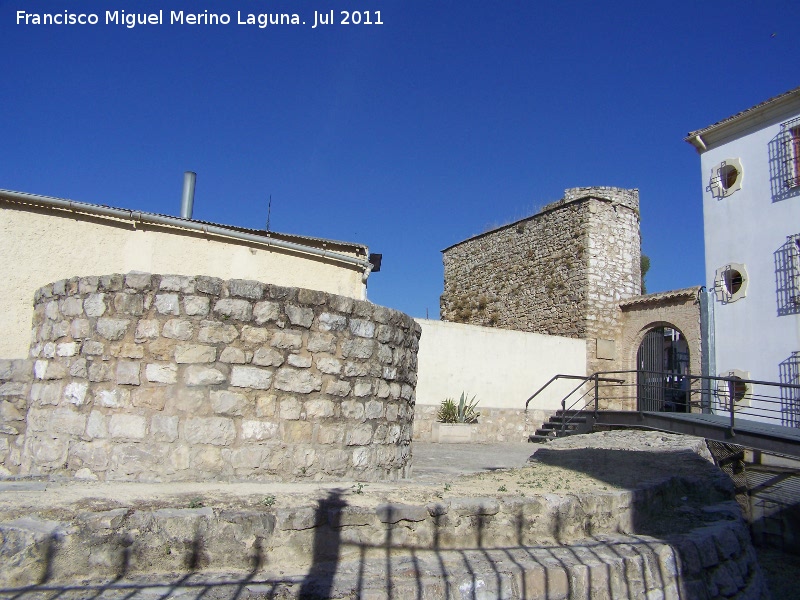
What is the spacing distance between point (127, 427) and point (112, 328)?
82cm

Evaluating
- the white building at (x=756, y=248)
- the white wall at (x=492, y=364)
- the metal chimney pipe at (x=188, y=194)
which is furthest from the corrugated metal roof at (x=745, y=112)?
the metal chimney pipe at (x=188, y=194)

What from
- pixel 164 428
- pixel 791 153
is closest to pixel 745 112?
pixel 791 153

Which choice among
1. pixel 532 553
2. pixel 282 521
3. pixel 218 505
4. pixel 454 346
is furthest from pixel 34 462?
pixel 454 346

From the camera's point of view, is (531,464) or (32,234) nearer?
(531,464)

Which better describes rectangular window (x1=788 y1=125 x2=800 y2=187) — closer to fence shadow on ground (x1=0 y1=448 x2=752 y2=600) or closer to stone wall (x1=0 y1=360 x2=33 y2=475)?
fence shadow on ground (x1=0 y1=448 x2=752 y2=600)

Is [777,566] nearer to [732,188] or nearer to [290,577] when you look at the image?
[290,577]

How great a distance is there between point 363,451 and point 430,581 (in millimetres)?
2323

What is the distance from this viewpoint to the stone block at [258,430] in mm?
5031

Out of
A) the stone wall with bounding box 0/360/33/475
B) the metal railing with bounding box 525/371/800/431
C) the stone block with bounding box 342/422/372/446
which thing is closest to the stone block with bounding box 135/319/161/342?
the stone wall with bounding box 0/360/33/475

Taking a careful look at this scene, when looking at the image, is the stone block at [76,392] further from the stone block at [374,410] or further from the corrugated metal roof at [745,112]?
the corrugated metal roof at [745,112]

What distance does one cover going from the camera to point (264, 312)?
5211mm

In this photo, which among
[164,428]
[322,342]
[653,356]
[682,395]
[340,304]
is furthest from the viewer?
[653,356]

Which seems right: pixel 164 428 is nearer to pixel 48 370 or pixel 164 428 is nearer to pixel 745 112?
pixel 48 370

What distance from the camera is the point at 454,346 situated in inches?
589
